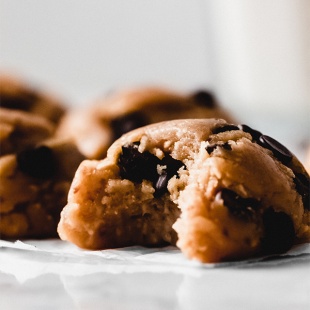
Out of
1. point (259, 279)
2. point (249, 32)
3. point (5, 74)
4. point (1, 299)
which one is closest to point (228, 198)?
point (259, 279)

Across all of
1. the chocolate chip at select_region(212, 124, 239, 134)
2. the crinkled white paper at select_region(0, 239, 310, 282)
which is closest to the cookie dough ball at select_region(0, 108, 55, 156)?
the crinkled white paper at select_region(0, 239, 310, 282)

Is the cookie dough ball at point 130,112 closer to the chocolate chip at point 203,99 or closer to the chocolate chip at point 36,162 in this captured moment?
the chocolate chip at point 203,99

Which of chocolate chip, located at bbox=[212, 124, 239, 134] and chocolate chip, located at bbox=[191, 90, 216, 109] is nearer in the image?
chocolate chip, located at bbox=[212, 124, 239, 134]

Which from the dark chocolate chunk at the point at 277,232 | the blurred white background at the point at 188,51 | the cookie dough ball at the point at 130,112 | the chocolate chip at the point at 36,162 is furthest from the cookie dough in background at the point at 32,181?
the blurred white background at the point at 188,51

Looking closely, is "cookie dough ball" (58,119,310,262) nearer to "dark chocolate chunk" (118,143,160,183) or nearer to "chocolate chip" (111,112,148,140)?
"dark chocolate chunk" (118,143,160,183)

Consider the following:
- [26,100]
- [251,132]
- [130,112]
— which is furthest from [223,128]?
[26,100]

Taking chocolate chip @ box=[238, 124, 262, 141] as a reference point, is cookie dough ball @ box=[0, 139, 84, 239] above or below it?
below
